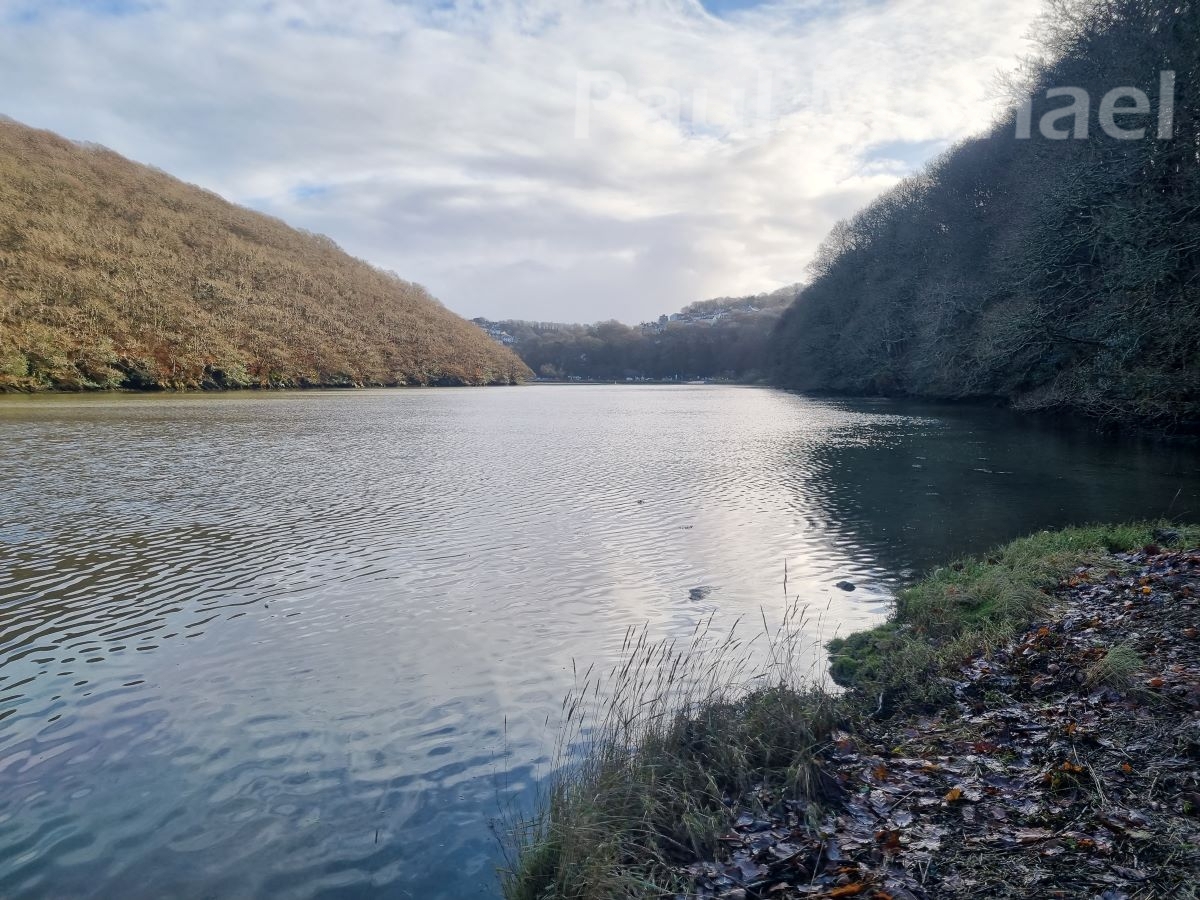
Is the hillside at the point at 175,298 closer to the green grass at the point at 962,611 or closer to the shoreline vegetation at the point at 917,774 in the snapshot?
the green grass at the point at 962,611

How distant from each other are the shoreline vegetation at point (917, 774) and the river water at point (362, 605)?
0.91 meters

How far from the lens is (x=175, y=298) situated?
8025 centimetres

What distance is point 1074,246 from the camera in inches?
894

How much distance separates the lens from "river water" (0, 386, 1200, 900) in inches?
192

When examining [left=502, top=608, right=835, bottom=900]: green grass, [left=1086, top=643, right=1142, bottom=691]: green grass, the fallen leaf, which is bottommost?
[left=502, top=608, right=835, bottom=900]: green grass

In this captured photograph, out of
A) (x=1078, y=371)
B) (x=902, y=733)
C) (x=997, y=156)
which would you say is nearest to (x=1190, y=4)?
(x=1078, y=371)

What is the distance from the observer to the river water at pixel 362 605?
4871 millimetres

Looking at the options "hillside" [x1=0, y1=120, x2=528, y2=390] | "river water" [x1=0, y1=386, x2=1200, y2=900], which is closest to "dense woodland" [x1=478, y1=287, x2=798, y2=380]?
"hillside" [x1=0, y1=120, x2=528, y2=390]

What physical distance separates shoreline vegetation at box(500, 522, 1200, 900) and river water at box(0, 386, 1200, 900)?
909mm

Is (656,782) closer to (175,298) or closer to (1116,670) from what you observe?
(1116,670)

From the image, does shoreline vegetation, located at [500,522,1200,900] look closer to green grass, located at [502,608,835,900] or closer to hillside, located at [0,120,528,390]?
green grass, located at [502,608,835,900]

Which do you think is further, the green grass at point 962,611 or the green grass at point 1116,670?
the green grass at point 962,611

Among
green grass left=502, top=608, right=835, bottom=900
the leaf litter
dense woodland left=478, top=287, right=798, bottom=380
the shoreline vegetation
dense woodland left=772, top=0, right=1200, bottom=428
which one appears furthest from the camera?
dense woodland left=478, top=287, right=798, bottom=380

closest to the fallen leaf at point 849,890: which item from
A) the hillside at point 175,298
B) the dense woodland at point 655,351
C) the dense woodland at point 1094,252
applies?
the dense woodland at point 1094,252
